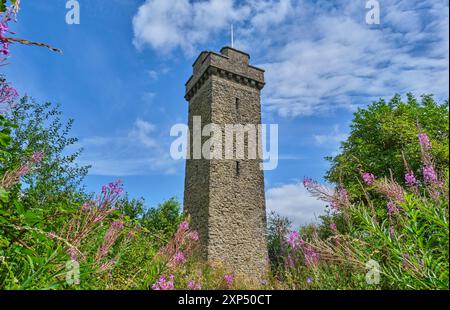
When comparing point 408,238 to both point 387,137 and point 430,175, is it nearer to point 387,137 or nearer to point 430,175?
point 430,175

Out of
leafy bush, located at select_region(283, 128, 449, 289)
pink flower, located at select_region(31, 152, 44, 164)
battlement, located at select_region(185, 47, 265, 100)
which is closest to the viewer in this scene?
leafy bush, located at select_region(283, 128, 449, 289)

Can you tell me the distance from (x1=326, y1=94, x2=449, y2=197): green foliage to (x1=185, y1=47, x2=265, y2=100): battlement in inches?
235

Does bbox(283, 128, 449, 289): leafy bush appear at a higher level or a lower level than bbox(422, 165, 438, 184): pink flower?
lower

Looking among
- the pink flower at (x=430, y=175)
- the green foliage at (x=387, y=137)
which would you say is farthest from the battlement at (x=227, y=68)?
the pink flower at (x=430, y=175)

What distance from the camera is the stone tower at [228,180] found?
15.0 meters

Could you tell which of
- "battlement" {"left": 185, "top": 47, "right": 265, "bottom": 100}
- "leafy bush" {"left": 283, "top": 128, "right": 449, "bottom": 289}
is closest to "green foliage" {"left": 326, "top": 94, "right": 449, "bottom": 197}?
"battlement" {"left": 185, "top": 47, "right": 265, "bottom": 100}

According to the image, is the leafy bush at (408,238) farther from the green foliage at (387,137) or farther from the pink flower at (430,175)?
the green foliage at (387,137)

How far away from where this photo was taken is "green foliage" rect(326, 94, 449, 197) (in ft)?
46.5

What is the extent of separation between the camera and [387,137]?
1540cm

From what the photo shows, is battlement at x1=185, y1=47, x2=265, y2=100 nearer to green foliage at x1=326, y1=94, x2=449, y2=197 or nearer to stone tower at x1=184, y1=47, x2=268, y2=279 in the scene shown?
stone tower at x1=184, y1=47, x2=268, y2=279

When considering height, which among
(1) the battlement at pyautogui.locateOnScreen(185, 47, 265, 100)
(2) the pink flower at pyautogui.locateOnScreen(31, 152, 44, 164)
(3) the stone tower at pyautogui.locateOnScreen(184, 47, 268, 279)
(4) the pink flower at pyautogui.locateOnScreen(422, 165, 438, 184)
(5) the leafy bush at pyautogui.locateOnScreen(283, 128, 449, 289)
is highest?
(1) the battlement at pyautogui.locateOnScreen(185, 47, 265, 100)
